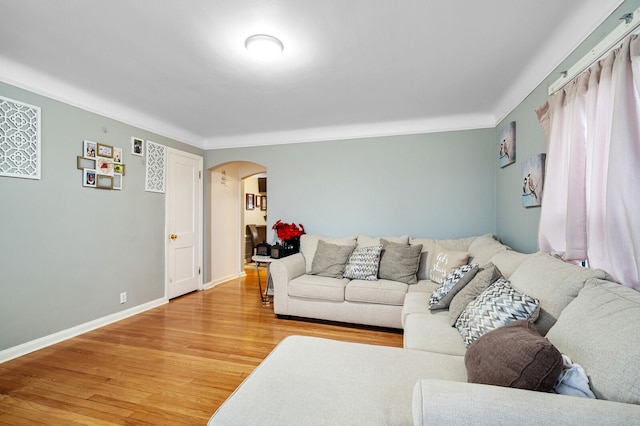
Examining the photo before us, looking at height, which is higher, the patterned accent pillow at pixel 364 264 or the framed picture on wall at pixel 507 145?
the framed picture on wall at pixel 507 145

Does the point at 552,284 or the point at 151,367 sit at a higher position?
the point at 552,284

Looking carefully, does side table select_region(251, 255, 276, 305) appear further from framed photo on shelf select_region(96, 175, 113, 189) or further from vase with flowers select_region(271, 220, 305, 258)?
framed photo on shelf select_region(96, 175, 113, 189)

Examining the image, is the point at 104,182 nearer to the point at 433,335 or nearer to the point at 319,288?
Result: the point at 319,288

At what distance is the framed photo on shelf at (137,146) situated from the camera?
12.1 feet

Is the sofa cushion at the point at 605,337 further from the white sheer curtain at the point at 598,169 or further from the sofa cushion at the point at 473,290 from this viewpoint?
the sofa cushion at the point at 473,290

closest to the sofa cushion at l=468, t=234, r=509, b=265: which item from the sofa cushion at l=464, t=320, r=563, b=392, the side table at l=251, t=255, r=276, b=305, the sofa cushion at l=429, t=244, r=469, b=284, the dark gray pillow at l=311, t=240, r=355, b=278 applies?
the sofa cushion at l=429, t=244, r=469, b=284

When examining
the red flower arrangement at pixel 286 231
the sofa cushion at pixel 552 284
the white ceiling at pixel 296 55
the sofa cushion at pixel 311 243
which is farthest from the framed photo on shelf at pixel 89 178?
the sofa cushion at pixel 552 284

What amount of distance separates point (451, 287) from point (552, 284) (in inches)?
31.2

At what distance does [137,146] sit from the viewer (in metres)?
3.73

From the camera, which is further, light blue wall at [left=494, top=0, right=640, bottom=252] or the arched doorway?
the arched doorway

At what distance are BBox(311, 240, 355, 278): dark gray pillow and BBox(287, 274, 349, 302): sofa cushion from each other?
0.14m

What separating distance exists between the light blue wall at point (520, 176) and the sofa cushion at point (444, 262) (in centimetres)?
60

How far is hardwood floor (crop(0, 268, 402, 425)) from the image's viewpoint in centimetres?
183

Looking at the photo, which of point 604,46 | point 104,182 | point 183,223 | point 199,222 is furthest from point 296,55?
point 199,222
